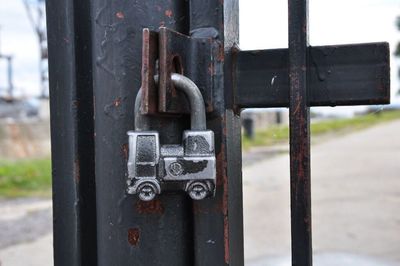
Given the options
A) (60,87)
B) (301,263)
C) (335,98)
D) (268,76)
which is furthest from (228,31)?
(301,263)

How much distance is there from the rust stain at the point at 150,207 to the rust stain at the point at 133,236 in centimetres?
4

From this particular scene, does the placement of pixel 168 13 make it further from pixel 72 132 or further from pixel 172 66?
pixel 72 132

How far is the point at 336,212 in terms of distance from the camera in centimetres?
680

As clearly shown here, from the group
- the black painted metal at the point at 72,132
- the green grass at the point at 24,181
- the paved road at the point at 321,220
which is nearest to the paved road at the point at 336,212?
the paved road at the point at 321,220


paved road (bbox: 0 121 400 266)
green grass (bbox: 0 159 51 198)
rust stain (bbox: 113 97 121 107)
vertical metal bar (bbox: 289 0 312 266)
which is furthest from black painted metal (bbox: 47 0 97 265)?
green grass (bbox: 0 159 51 198)

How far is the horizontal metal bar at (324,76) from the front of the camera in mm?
995

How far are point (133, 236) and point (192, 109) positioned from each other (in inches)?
10.0

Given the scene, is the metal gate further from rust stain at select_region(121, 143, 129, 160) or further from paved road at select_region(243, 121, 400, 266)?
paved road at select_region(243, 121, 400, 266)

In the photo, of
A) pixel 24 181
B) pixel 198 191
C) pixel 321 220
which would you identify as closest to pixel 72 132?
pixel 198 191

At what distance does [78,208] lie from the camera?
110 centimetres

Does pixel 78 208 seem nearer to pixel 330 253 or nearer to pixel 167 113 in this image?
pixel 167 113

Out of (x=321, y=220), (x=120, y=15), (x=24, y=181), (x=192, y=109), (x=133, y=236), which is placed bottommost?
(x=321, y=220)

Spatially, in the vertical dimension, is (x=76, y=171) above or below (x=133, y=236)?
above

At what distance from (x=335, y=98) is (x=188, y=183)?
1.02 feet
